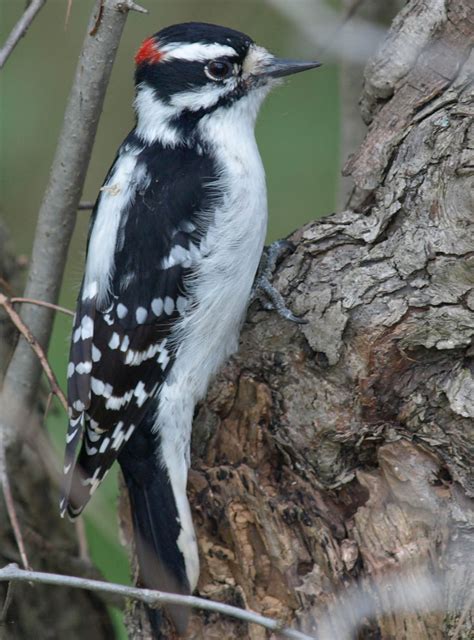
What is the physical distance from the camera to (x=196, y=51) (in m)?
3.11

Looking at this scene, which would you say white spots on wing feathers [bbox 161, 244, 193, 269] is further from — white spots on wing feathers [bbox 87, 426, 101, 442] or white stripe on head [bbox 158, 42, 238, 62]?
white stripe on head [bbox 158, 42, 238, 62]

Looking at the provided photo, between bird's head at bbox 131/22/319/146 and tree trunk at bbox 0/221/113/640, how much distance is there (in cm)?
77

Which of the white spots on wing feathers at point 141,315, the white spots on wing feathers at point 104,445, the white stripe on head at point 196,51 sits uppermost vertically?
the white stripe on head at point 196,51

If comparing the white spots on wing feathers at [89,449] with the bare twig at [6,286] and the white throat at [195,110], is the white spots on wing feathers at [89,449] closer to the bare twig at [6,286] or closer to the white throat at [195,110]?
the bare twig at [6,286]

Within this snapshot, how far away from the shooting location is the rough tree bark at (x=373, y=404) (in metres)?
2.53

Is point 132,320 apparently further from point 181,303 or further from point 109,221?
point 109,221

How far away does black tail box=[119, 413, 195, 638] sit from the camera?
280 cm

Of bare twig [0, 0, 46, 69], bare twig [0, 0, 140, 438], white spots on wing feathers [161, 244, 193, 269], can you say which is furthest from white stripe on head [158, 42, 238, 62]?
white spots on wing feathers [161, 244, 193, 269]

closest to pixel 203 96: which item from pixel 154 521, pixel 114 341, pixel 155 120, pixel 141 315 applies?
pixel 155 120

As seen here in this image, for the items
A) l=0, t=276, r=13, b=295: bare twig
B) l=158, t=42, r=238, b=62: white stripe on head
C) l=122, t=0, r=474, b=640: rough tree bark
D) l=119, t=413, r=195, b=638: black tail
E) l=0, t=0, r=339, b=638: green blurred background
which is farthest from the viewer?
l=0, t=0, r=339, b=638: green blurred background

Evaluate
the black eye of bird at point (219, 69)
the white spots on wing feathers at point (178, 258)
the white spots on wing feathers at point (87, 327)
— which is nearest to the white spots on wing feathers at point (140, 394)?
the white spots on wing feathers at point (87, 327)

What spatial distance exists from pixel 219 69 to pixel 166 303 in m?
0.81

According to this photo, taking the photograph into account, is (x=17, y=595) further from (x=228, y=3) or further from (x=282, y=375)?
(x=228, y=3)

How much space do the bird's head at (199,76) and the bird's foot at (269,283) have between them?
498 mm
